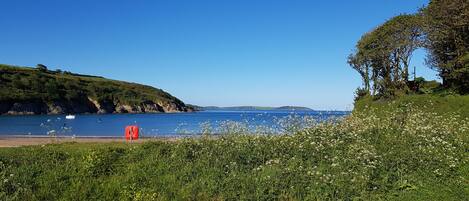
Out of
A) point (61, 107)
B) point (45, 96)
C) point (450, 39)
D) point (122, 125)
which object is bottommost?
point (122, 125)

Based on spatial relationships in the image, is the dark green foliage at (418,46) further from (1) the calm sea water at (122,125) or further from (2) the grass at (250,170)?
(2) the grass at (250,170)

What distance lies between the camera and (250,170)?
500 inches

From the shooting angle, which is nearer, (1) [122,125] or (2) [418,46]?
(2) [418,46]

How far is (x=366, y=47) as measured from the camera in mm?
60562

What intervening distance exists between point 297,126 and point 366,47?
44638mm

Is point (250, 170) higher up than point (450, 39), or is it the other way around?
point (450, 39)

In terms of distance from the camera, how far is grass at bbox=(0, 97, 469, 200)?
11.1 m

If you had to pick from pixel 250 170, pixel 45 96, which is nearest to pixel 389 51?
pixel 250 170

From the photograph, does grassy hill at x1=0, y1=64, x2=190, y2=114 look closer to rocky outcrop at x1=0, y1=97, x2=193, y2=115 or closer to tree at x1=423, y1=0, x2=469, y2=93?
rocky outcrop at x1=0, y1=97, x2=193, y2=115

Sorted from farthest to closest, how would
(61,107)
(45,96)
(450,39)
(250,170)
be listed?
(61,107), (45,96), (450,39), (250,170)

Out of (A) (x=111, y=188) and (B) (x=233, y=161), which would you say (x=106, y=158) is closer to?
(A) (x=111, y=188)

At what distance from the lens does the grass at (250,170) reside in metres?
11.1

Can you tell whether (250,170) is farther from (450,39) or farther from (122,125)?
(122,125)

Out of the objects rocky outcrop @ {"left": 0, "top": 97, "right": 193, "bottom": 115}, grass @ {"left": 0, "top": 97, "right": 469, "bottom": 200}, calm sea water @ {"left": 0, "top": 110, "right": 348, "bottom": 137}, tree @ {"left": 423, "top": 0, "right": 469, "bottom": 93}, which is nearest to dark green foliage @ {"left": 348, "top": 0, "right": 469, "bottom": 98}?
tree @ {"left": 423, "top": 0, "right": 469, "bottom": 93}
